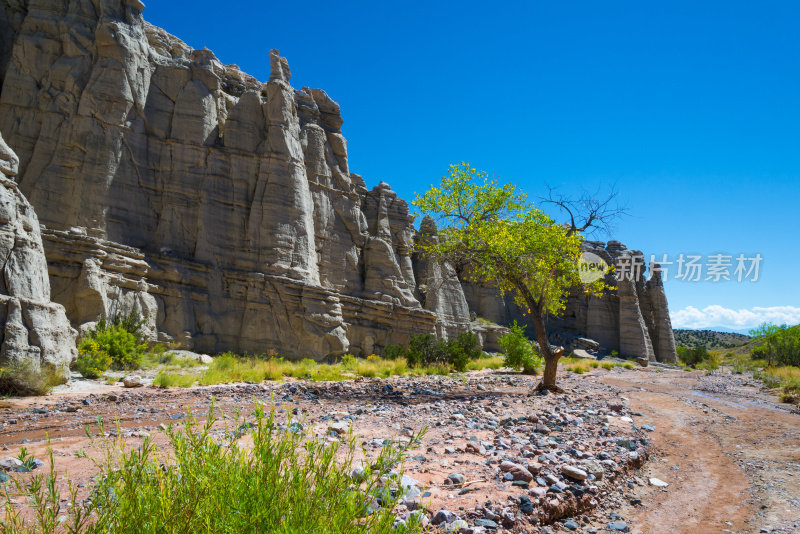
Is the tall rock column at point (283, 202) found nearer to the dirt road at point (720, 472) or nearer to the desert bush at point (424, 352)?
the desert bush at point (424, 352)

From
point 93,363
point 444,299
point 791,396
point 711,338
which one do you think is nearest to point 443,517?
point 93,363

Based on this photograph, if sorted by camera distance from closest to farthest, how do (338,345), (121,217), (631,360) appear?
(121,217) → (338,345) → (631,360)

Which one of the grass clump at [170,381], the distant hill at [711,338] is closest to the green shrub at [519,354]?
the grass clump at [170,381]

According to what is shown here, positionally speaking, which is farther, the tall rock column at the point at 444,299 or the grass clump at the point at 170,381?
the tall rock column at the point at 444,299

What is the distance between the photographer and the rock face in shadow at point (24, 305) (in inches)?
467

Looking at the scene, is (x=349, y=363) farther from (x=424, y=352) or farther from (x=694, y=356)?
(x=694, y=356)

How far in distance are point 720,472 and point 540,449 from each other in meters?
3.18

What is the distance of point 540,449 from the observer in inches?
290

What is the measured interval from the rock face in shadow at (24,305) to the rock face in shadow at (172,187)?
24.7ft

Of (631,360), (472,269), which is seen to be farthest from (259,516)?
(631,360)

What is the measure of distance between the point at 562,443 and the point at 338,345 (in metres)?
24.1

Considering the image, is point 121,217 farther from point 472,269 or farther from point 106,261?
point 472,269

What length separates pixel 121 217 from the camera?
1065 inches

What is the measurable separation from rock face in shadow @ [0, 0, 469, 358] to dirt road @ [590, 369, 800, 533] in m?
22.6
